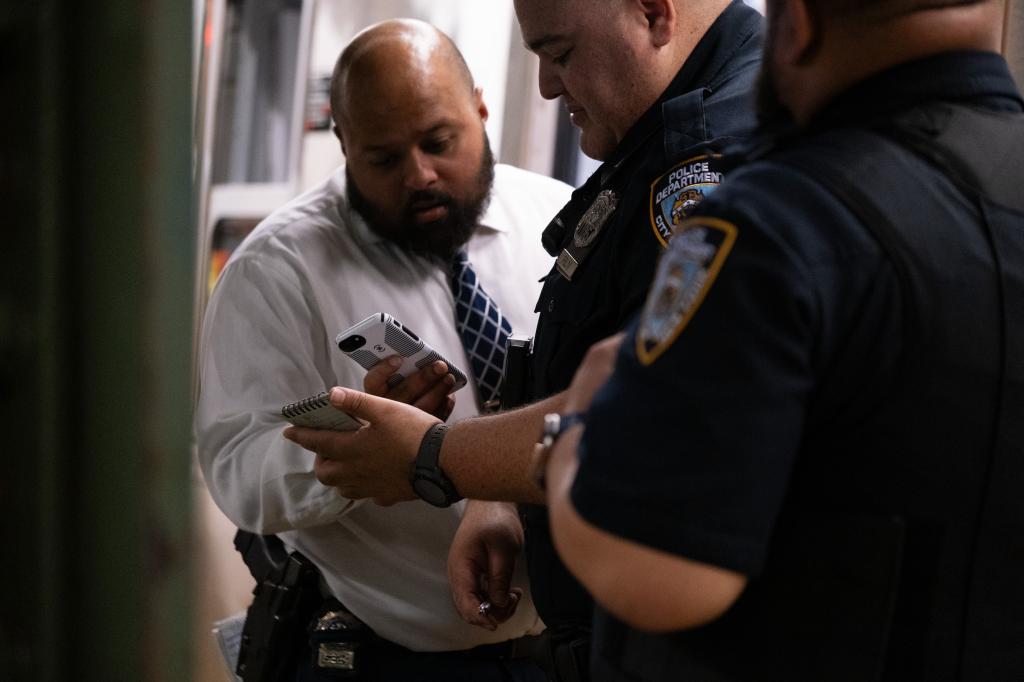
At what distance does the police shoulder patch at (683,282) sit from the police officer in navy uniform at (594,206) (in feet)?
1.30

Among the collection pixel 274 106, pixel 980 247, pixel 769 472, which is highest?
pixel 980 247

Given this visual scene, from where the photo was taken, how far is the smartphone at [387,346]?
A: 1.36 metres

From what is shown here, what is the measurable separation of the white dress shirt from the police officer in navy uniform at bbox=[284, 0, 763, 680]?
0.69 ft

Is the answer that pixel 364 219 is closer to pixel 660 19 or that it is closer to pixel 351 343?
pixel 351 343

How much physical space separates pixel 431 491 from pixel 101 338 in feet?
2.58

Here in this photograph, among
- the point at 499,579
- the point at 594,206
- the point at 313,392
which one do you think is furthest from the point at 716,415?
the point at 313,392

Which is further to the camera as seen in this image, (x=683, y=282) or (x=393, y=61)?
(x=393, y=61)

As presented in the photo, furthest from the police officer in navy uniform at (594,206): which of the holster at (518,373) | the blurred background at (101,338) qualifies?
the blurred background at (101,338)

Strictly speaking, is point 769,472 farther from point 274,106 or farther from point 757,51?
point 274,106

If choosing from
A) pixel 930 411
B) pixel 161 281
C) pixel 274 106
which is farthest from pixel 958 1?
pixel 274 106

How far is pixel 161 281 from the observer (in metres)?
0.44

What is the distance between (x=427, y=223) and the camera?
1.72 meters

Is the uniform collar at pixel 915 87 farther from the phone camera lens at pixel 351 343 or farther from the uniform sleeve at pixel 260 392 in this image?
the uniform sleeve at pixel 260 392

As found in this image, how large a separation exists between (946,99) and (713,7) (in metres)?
0.56
